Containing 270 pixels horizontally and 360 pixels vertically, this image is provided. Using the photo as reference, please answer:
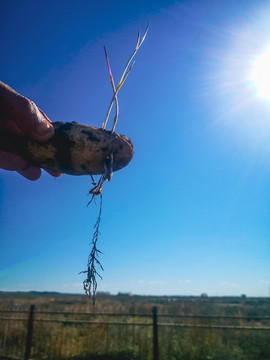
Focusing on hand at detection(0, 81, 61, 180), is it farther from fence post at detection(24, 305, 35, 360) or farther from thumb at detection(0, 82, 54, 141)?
fence post at detection(24, 305, 35, 360)

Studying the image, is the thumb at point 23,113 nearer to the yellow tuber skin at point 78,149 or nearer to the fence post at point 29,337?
the yellow tuber skin at point 78,149

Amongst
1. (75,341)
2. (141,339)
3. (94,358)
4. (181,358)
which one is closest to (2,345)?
(75,341)

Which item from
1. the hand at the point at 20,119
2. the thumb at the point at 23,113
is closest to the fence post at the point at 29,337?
the hand at the point at 20,119

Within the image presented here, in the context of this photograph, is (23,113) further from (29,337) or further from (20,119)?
(29,337)

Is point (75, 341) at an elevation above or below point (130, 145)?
below

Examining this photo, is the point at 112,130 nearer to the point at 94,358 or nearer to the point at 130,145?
the point at 130,145

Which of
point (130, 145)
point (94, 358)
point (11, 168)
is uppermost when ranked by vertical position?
point (130, 145)

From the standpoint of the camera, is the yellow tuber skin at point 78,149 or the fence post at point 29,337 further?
the fence post at point 29,337

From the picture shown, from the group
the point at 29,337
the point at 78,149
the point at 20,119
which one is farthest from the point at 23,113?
the point at 29,337
